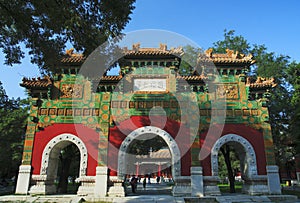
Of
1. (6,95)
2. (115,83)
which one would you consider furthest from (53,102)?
(6,95)

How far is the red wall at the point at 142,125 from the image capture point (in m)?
12.3

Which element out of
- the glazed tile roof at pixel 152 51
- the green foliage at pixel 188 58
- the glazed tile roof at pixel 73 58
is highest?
the green foliage at pixel 188 58

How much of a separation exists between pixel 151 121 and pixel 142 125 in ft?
1.76

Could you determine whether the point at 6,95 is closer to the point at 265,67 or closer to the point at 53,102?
the point at 53,102

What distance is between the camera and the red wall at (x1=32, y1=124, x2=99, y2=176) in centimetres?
1226

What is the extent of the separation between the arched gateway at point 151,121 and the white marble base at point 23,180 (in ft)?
0.16

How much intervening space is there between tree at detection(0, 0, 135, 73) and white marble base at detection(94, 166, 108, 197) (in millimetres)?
5680

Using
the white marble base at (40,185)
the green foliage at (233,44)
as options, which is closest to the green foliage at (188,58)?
the green foliage at (233,44)

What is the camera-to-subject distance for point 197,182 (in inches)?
470

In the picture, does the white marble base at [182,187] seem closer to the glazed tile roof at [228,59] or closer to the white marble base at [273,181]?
the white marble base at [273,181]

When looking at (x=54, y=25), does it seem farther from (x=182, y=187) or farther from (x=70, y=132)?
(x=182, y=187)

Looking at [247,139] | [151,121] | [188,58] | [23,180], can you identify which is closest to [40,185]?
[23,180]

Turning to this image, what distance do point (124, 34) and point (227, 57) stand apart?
8.01m

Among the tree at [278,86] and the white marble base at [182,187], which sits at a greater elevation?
the tree at [278,86]
